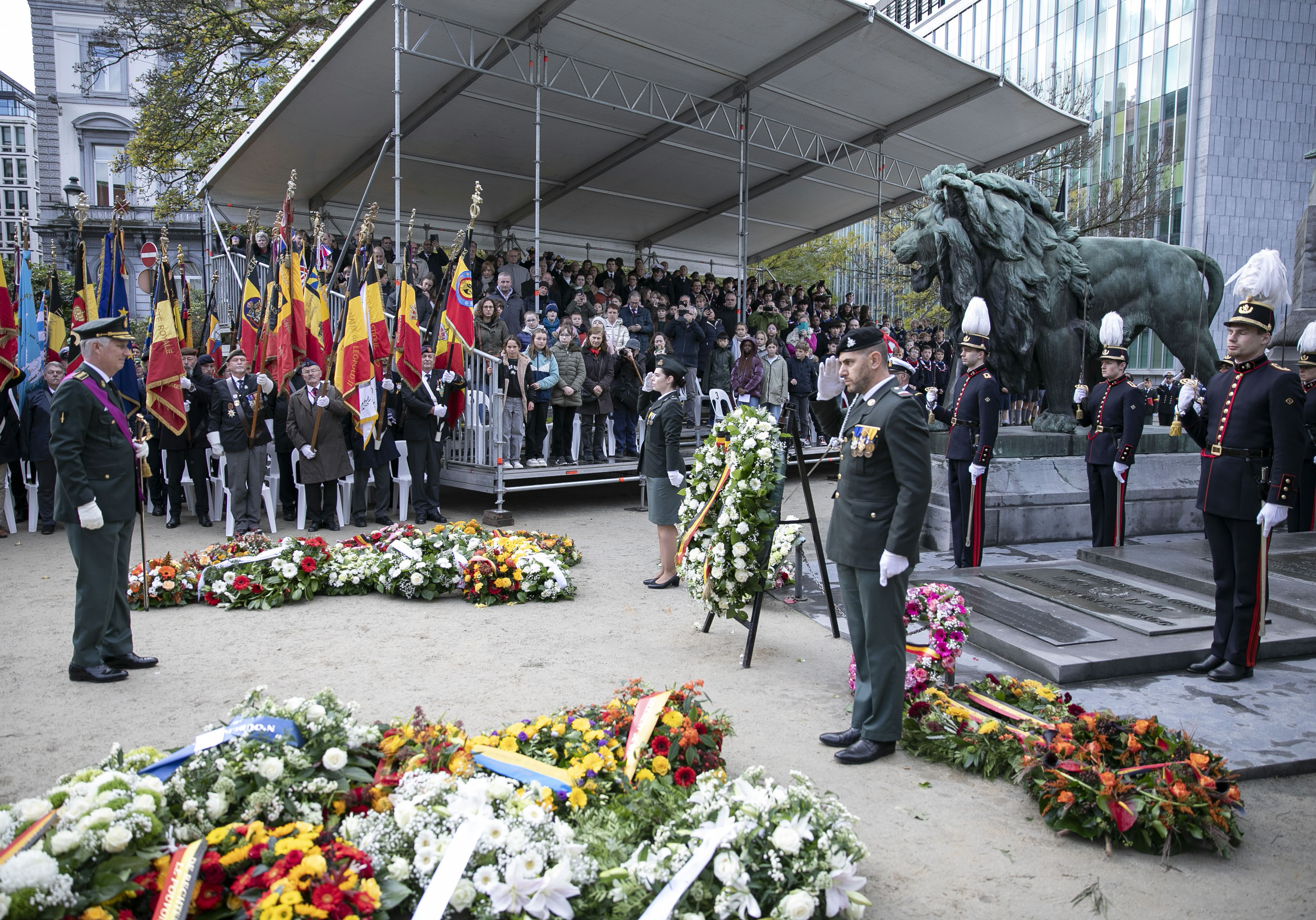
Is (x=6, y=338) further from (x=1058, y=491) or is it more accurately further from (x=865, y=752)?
(x=1058, y=491)

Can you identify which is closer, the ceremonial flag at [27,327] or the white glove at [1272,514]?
the white glove at [1272,514]

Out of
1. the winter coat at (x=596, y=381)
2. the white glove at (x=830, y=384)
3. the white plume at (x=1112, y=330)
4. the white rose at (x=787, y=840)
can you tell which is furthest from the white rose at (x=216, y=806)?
the winter coat at (x=596, y=381)

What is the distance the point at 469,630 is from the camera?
20.4 ft

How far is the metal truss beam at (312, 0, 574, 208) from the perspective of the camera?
35.6 feet

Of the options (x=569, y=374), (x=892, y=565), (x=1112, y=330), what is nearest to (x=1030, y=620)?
(x=892, y=565)

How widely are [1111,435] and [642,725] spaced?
6.27m

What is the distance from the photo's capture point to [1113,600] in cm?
615

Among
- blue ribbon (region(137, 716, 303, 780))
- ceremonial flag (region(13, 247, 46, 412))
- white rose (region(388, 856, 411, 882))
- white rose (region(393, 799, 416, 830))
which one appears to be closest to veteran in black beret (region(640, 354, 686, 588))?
blue ribbon (region(137, 716, 303, 780))

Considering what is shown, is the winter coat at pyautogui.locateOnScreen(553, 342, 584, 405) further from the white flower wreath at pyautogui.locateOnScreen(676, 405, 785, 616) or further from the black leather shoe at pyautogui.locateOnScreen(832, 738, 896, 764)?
the black leather shoe at pyautogui.locateOnScreen(832, 738, 896, 764)

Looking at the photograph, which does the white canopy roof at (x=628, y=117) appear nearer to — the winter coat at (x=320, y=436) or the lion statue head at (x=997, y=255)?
the lion statue head at (x=997, y=255)

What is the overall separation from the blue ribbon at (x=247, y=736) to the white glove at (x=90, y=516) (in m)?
2.36

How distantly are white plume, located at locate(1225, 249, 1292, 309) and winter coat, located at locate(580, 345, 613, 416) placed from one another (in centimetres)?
748

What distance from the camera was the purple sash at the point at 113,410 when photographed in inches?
205

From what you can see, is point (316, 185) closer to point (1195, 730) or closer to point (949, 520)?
point (949, 520)
